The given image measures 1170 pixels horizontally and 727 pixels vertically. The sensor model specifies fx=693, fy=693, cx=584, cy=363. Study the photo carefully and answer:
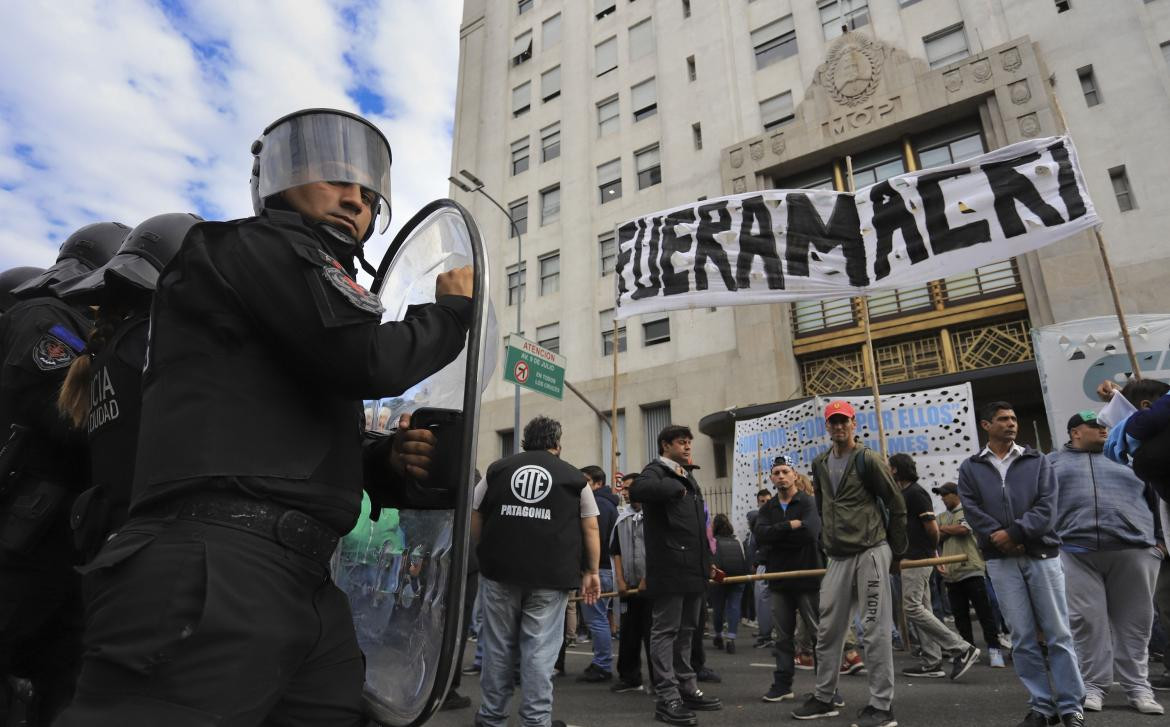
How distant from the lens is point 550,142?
2591 cm

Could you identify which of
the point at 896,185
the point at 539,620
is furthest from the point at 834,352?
the point at 539,620

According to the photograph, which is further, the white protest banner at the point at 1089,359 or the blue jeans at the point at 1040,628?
the white protest banner at the point at 1089,359

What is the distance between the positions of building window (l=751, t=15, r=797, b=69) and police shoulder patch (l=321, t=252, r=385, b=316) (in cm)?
2147

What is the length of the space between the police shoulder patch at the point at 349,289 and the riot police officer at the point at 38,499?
1.61 meters

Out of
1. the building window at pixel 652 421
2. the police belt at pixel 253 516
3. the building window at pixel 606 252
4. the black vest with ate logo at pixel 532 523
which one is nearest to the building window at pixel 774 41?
the building window at pixel 606 252

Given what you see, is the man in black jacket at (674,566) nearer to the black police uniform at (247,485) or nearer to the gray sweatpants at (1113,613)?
the gray sweatpants at (1113,613)

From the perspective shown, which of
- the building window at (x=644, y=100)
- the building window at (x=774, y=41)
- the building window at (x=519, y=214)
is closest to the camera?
the building window at (x=774, y=41)

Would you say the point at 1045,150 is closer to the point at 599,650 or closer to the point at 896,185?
the point at 896,185

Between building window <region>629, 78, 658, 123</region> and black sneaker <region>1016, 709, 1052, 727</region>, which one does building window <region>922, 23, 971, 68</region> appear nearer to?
building window <region>629, 78, 658, 123</region>

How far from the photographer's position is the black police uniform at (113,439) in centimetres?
186

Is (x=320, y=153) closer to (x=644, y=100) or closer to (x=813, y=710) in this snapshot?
(x=813, y=710)

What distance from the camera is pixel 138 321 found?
1.99m

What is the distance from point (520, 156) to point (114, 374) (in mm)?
26108

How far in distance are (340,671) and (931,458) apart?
10.8 meters
